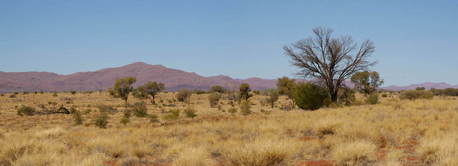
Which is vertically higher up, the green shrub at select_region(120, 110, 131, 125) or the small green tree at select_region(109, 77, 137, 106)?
the small green tree at select_region(109, 77, 137, 106)

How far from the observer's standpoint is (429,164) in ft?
21.0

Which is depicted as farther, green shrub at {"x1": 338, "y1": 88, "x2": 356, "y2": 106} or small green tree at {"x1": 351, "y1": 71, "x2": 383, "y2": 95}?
small green tree at {"x1": 351, "y1": 71, "x2": 383, "y2": 95}

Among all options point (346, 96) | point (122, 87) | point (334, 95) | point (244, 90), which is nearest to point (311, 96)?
point (334, 95)

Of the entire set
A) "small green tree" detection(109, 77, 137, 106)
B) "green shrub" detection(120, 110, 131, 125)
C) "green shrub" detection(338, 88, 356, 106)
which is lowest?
"green shrub" detection(120, 110, 131, 125)

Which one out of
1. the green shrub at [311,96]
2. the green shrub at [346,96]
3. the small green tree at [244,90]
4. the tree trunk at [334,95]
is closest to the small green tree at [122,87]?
the small green tree at [244,90]

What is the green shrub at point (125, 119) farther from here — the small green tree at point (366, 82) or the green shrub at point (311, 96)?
the small green tree at point (366, 82)

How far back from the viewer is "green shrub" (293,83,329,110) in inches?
1064

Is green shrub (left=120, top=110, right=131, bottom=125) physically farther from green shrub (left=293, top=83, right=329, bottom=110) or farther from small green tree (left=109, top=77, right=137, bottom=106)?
small green tree (left=109, top=77, right=137, bottom=106)

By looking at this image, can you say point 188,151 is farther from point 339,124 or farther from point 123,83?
point 123,83

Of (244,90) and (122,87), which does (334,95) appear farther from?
(122,87)

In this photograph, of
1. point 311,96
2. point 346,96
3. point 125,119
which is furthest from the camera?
point 346,96

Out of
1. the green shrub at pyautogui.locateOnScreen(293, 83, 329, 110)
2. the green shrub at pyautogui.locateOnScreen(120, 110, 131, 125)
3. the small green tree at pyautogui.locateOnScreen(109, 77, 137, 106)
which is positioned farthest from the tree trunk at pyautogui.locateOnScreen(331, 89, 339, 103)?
the small green tree at pyautogui.locateOnScreen(109, 77, 137, 106)

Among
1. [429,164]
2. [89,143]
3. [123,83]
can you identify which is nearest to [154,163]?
[89,143]

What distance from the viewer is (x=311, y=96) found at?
88.5ft
